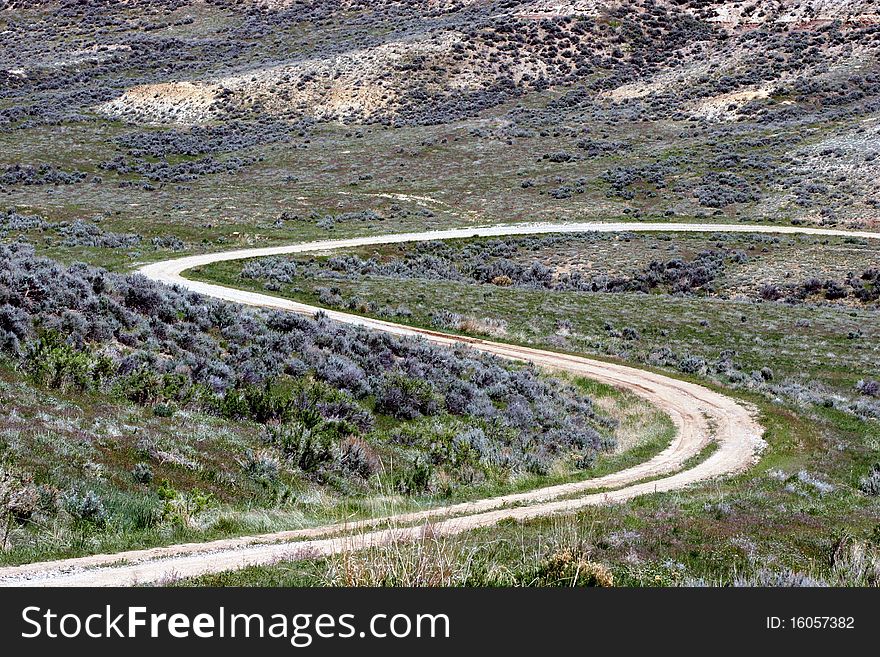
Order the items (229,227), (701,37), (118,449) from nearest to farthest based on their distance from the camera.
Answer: (118,449) → (229,227) → (701,37)

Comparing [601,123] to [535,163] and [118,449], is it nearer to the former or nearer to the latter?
[535,163]

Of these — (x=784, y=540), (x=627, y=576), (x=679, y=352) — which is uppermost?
(x=627, y=576)

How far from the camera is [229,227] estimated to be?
186 ft

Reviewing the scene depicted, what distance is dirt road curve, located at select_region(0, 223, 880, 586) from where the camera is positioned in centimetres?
863

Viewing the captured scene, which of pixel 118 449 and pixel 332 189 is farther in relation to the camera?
pixel 332 189

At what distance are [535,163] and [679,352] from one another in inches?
1949

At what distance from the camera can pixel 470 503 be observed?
1373cm

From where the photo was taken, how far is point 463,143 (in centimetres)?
8600

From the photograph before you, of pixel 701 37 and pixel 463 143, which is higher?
pixel 701 37

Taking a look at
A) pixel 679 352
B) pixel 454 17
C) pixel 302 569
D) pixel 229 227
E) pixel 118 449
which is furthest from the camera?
pixel 454 17

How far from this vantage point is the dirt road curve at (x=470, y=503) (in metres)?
8.63

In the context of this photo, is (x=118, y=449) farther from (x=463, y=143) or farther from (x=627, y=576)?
(x=463, y=143)

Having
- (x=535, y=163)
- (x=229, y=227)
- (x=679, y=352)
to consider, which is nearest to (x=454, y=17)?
(x=535, y=163)

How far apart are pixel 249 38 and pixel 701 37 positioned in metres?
73.5
